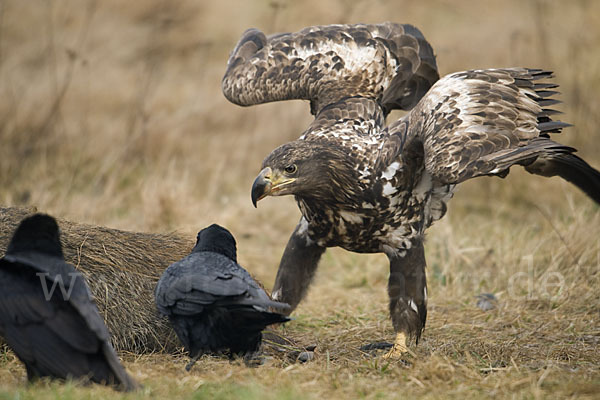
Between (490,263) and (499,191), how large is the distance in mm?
2424

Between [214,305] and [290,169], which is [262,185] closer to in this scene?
[290,169]

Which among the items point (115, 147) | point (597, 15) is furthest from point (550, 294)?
point (597, 15)

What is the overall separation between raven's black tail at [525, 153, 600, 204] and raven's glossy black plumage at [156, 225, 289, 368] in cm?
185

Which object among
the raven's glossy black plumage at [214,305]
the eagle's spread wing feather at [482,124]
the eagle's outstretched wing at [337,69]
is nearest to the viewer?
the raven's glossy black plumage at [214,305]

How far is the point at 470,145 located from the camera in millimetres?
4051

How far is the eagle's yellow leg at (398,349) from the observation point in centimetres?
432

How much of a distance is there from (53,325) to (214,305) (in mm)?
743

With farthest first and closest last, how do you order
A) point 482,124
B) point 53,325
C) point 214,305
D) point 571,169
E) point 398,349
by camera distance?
point 571,169
point 398,349
point 482,124
point 214,305
point 53,325

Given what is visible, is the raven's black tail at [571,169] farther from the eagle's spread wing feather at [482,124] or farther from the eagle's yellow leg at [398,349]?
the eagle's yellow leg at [398,349]

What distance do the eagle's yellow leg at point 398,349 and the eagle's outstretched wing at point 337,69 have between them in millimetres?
1662

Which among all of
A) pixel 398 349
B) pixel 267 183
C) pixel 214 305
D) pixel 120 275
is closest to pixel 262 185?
pixel 267 183

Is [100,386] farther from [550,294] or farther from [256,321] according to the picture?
[550,294]

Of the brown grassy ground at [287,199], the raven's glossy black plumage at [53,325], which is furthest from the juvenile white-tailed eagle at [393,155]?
the raven's glossy black plumage at [53,325]

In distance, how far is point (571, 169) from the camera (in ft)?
14.8
